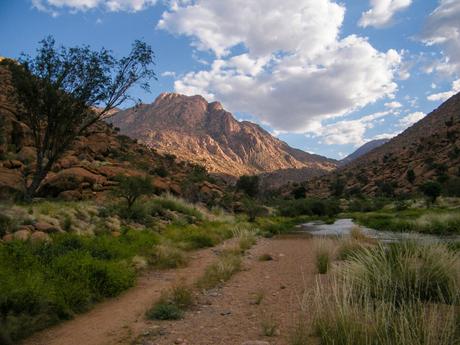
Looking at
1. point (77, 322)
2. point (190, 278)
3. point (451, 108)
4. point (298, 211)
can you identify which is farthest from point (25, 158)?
point (451, 108)

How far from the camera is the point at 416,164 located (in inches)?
2793

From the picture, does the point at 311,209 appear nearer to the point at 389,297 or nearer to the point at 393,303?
the point at 389,297

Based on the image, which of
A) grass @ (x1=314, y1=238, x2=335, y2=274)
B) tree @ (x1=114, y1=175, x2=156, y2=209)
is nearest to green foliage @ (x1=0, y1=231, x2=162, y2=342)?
grass @ (x1=314, y1=238, x2=335, y2=274)

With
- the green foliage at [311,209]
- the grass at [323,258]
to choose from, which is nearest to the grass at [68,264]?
the grass at [323,258]

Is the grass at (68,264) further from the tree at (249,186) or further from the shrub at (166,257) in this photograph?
the tree at (249,186)

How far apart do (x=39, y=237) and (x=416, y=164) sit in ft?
239

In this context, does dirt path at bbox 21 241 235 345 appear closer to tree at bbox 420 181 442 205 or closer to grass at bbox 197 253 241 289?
grass at bbox 197 253 241 289

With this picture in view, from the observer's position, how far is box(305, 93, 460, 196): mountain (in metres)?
62.5

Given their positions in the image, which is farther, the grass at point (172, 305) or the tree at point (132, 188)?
the tree at point (132, 188)

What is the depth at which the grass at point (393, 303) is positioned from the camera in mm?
4133

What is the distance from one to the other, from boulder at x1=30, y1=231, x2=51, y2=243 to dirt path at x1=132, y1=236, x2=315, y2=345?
5.08m

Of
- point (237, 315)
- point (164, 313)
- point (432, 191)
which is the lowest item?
point (237, 315)

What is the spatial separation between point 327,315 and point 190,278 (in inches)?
258

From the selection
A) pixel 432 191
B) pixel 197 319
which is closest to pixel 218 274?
pixel 197 319
